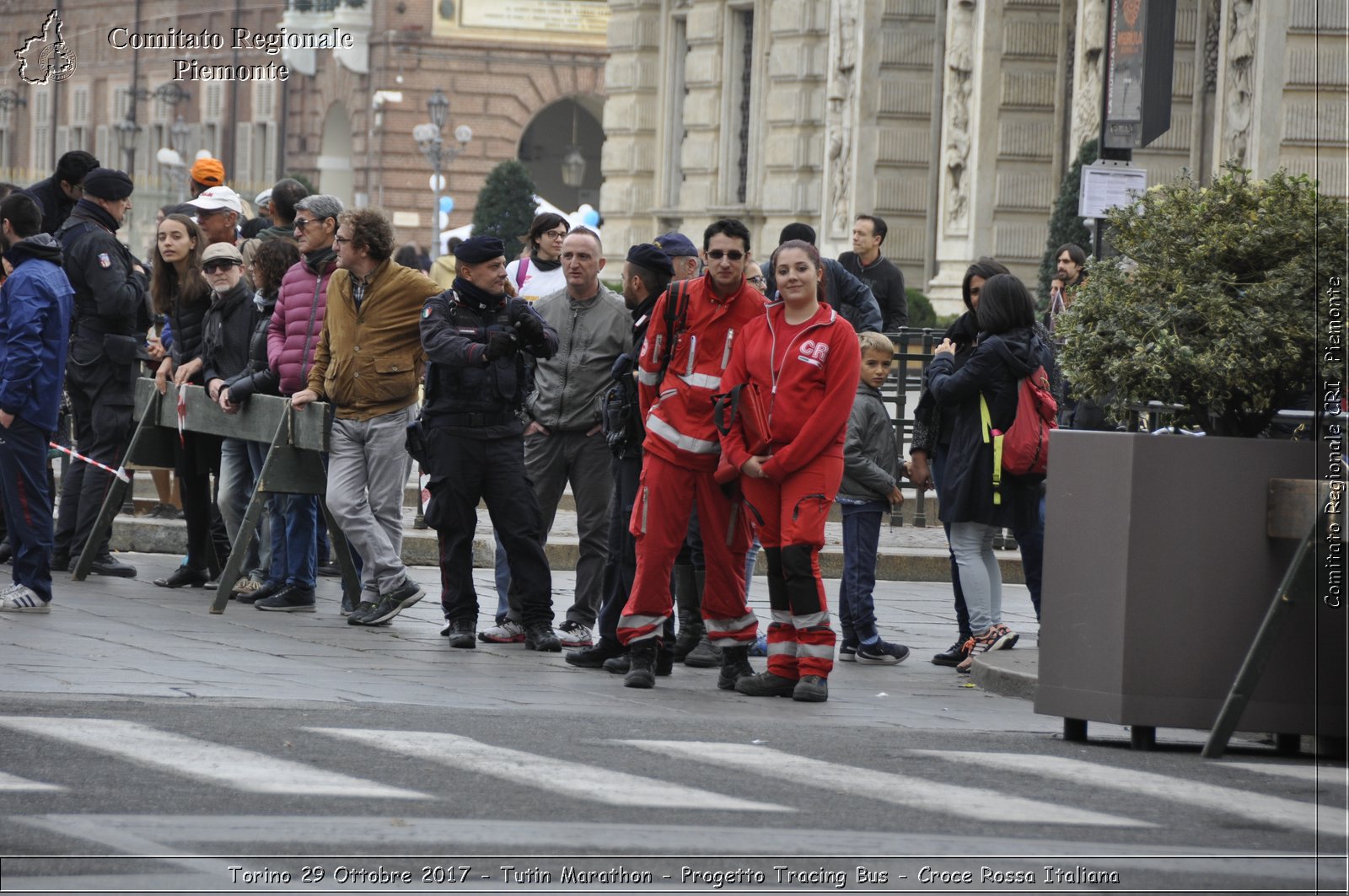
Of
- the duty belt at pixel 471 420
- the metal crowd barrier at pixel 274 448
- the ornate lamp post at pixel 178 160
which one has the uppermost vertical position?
the ornate lamp post at pixel 178 160

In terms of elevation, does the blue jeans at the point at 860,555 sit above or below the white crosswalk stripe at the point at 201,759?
above

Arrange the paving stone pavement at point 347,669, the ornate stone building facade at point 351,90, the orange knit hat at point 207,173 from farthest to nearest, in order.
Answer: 1. the ornate stone building facade at point 351,90
2. the orange knit hat at point 207,173
3. the paving stone pavement at point 347,669

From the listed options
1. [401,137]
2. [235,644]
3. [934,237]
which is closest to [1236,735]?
[235,644]

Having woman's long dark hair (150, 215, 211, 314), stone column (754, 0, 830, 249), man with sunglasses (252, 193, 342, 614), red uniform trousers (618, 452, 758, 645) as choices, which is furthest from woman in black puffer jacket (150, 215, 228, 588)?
stone column (754, 0, 830, 249)

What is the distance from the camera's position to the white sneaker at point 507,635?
11039 mm

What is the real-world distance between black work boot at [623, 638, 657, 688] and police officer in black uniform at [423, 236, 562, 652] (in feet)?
3.58

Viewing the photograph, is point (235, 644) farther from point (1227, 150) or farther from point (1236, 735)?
point (1227, 150)

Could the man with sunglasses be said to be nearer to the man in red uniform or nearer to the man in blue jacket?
the man in blue jacket

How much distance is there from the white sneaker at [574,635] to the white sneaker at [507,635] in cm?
19

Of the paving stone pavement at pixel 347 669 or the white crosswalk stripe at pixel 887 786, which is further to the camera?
the paving stone pavement at pixel 347 669

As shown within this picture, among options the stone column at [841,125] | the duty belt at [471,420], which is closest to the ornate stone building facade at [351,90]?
the stone column at [841,125]

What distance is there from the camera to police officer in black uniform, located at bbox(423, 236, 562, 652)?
10352mm

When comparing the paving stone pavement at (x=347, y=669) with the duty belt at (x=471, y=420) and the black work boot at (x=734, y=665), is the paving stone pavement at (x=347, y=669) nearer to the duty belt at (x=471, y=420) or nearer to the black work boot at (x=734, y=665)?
the black work boot at (x=734, y=665)

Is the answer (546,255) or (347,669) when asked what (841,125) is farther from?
(347,669)
